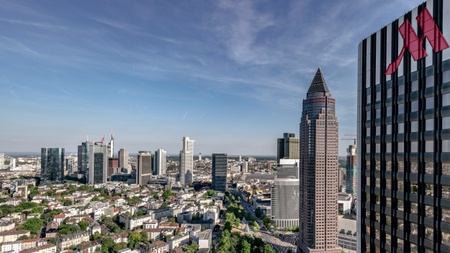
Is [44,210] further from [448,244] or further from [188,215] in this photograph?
[448,244]

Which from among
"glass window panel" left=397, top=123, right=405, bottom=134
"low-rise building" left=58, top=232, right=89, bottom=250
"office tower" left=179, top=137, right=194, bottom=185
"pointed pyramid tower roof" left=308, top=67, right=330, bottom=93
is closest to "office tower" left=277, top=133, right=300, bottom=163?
"office tower" left=179, top=137, right=194, bottom=185

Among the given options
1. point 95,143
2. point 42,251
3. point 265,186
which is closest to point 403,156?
point 42,251

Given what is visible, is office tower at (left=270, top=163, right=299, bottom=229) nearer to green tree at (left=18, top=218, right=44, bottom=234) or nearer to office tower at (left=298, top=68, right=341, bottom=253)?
office tower at (left=298, top=68, right=341, bottom=253)

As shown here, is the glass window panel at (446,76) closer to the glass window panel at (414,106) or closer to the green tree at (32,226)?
the glass window panel at (414,106)

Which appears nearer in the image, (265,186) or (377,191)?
(377,191)

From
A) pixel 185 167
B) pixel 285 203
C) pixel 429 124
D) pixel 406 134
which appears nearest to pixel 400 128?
pixel 406 134
